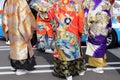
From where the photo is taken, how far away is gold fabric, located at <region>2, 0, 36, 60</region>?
6.47 m

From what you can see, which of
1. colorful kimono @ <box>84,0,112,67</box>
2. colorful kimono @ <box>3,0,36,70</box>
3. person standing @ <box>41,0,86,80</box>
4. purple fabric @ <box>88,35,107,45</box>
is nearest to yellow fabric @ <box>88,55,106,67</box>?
colorful kimono @ <box>84,0,112,67</box>

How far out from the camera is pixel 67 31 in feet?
20.0

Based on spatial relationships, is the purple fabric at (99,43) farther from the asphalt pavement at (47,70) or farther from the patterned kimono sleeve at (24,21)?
the patterned kimono sleeve at (24,21)

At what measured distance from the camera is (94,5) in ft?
21.5

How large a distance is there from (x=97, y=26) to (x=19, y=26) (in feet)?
4.85

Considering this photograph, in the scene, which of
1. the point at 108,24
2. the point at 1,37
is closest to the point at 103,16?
the point at 108,24

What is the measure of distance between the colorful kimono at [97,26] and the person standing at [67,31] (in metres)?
0.44

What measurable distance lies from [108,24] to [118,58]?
5.54ft

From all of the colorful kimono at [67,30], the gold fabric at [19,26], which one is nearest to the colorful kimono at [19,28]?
the gold fabric at [19,26]

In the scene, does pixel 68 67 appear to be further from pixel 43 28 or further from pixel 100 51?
pixel 43 28

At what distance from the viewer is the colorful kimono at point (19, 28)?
6473mm

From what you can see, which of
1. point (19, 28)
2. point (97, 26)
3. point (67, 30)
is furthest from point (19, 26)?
point (97, 26)

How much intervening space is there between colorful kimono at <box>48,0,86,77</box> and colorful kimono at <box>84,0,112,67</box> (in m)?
0.44

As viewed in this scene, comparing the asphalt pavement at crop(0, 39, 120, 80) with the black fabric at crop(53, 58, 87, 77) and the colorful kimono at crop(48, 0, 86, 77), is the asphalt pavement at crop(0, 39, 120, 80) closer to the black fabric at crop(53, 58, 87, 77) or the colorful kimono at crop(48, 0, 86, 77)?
the black fabric at crop(53, 58, 87, 77)
